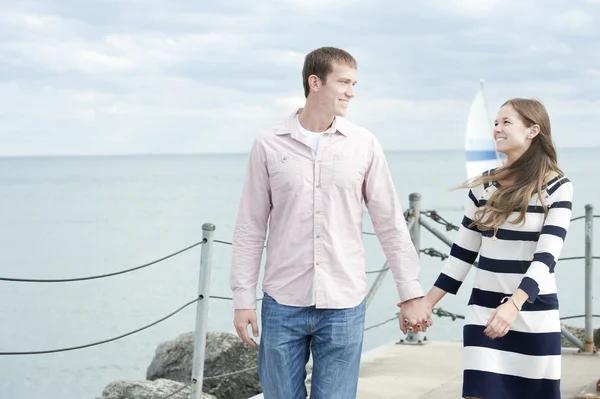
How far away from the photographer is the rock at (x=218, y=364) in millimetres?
7633

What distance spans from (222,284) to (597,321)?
10049 mm

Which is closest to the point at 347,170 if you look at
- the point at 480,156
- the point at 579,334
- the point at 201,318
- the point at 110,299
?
the point at 201,318

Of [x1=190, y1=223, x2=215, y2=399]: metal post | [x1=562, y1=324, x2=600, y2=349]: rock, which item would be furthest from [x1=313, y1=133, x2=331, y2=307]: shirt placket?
[x1=562, y1=324, x2=600, y2=349]: rock

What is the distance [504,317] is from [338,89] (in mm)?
920

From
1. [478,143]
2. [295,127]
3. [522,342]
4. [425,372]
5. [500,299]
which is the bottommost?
[425,372]

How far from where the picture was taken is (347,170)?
10.4ft

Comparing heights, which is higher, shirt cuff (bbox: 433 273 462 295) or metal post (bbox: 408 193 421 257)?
metal post (bbox: 408 193 421 257)

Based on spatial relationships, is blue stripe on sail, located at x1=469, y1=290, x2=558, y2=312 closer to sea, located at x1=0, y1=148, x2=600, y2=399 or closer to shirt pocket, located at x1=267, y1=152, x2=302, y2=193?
shirt pocket, located at x1=267, y1=152, x2=302, y2=193

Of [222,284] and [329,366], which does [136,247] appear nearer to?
[222,284]

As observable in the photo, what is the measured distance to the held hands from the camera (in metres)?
3.07

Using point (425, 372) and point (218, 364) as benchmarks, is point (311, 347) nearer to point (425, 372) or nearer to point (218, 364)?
point (425, 372)

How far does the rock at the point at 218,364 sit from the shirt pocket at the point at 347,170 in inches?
174

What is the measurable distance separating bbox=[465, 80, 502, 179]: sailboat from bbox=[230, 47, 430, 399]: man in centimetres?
4021

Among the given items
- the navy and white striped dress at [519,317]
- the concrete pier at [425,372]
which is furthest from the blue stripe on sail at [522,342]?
the concrete pier at [425,372]
